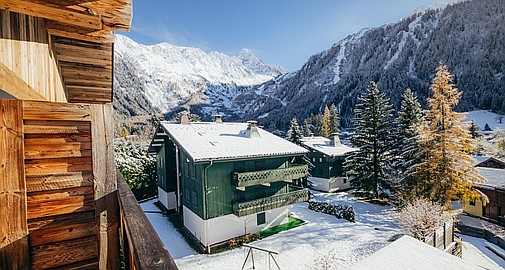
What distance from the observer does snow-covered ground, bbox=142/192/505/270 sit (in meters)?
11.2

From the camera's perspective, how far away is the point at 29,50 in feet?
8.49

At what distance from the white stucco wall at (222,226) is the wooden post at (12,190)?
11.5 m

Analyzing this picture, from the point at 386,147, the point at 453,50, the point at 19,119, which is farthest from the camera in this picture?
the point at 453,50

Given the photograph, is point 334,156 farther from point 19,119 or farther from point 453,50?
point 453,50

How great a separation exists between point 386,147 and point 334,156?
201 inches

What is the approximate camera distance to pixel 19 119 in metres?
1.93

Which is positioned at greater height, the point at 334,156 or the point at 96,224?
the point at 96,224

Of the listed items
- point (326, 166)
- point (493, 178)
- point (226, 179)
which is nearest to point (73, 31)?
point (226, 179)

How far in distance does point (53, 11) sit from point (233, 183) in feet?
41.0

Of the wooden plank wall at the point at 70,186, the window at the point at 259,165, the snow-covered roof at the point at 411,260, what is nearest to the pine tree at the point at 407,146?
the snow-covered roof at the point at 411,260

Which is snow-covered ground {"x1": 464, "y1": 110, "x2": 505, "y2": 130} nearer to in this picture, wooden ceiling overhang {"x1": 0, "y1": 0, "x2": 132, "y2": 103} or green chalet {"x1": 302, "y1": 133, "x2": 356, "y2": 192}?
green chalet {"x1": 302, "y1": 133, "x2": 356, "y2": 192}

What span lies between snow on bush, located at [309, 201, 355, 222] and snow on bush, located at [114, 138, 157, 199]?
45.0ft

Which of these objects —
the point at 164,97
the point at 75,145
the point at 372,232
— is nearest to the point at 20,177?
the point at 75,145

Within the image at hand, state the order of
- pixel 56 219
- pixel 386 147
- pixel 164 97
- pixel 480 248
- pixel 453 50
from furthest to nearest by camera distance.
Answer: pixel 164 97 < pixel 453 50 < pixel 386 147 < pixel 480 248 < pixel 56 219
